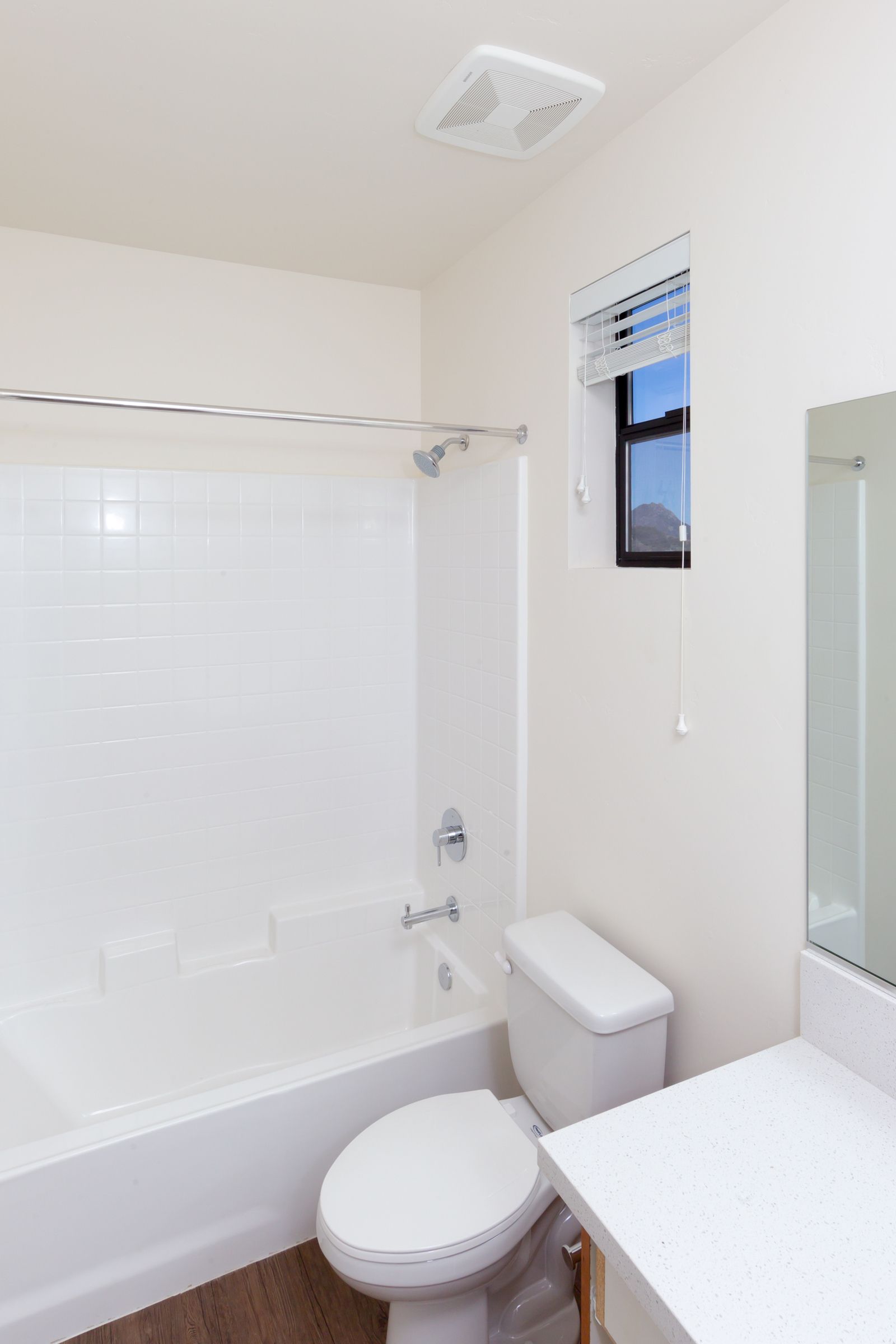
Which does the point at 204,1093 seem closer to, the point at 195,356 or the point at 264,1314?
the point at 264,1314

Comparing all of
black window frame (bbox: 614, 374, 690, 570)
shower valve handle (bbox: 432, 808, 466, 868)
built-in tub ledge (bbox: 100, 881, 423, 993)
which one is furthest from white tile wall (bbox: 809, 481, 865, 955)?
built-in tub ledge (bbox: 100, 881, 423, 993)

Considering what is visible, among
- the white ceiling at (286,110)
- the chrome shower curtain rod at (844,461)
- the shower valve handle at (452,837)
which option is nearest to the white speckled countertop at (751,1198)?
the chrome shower curtain rod at (844,461)

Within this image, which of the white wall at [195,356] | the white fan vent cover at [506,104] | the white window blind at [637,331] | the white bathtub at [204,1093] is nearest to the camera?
the white fan vent cover at [506,104]

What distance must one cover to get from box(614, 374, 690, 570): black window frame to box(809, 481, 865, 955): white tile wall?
0.50m

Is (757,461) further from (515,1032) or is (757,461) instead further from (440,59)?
(515,1032)

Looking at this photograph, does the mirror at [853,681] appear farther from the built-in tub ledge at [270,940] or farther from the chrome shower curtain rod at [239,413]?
the built-in tub ledge at [270,940]

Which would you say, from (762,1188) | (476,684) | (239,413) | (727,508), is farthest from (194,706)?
(762,1188)

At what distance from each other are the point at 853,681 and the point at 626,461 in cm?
86

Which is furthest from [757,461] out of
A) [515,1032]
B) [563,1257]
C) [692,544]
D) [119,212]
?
[119,212]

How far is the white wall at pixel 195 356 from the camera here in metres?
2.21

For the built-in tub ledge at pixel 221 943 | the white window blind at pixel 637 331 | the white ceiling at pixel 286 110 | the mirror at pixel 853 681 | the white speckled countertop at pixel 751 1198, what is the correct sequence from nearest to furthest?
the white speckled countertop at pixel 751 1198
the mirror at pixel 853 681
the white ceiling at pixel 286 110
the white window blind at pixel 637 331
the built-in tub ledge at pixel 221 943

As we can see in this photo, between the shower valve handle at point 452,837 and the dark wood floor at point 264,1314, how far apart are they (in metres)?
1.08

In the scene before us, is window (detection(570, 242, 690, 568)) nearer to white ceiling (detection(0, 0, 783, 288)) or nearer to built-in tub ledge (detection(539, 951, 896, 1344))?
white ceiling (detection(0, 0, 783, 288))

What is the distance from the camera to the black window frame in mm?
1732
